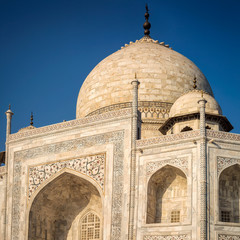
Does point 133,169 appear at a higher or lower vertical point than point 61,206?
higher

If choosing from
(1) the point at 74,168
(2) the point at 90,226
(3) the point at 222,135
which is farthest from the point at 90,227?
(3) the point at 222,135

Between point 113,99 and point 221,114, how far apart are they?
4384mm

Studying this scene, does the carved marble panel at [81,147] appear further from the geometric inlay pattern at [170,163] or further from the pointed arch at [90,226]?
the pointed arch at [90,226]

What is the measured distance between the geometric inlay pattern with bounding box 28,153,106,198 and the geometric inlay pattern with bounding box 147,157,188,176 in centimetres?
155

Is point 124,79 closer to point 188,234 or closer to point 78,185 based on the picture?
point 78,185

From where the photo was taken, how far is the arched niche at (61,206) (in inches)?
707

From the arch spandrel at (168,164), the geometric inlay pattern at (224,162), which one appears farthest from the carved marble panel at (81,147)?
the geometric inlay pattern at (224,162)

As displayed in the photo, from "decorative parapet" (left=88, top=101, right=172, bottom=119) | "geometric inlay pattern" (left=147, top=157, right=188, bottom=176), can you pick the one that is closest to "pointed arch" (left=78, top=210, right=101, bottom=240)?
"geometric inlay pattern" (left=147, top=157, right=188, bottom=176)

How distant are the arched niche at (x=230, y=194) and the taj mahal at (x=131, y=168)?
3 cm

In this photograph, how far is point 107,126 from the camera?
57.0 ft

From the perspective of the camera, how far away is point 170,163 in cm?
1591

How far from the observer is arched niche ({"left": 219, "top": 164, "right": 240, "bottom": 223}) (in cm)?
1577

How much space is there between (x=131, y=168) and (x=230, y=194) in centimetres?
281

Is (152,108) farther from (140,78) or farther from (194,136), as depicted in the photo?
(194,136)
